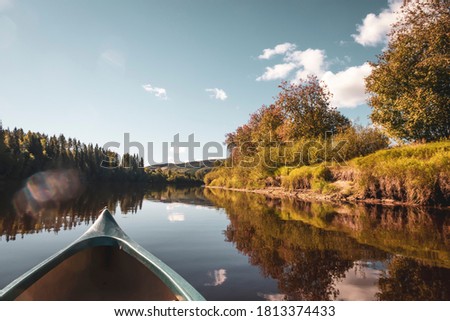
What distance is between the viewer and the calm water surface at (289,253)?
3986 millimetres

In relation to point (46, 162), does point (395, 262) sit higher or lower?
lower

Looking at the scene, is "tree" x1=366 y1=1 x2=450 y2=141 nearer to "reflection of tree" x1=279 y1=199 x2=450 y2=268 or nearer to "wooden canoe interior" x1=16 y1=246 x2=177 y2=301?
"reflection of tree" x1=279 y1=199 x2=450 y2=268

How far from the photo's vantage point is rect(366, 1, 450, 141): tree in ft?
55.0

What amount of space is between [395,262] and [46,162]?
86.1 meters

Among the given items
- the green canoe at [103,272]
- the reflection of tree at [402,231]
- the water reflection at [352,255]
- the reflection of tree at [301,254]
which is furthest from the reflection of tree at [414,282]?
the green canoe at [103,272]

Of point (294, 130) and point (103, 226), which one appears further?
point (294, 130)

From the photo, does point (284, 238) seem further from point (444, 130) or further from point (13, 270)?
point (444, 130)

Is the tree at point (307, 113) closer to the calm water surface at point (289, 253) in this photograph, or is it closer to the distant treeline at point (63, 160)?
the calm water surface at point (289, 253)

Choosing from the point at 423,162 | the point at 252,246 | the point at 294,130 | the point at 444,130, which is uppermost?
the point at 294,130

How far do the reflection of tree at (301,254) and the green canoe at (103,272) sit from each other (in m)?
1.96

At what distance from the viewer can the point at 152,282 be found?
13.7ft

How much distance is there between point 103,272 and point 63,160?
82857 millimetres

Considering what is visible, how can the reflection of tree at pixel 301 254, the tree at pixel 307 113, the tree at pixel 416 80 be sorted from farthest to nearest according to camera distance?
the tree at pixel 307 113, the tree at pixel 416 80, the reflection of tree at pixel 301 254
